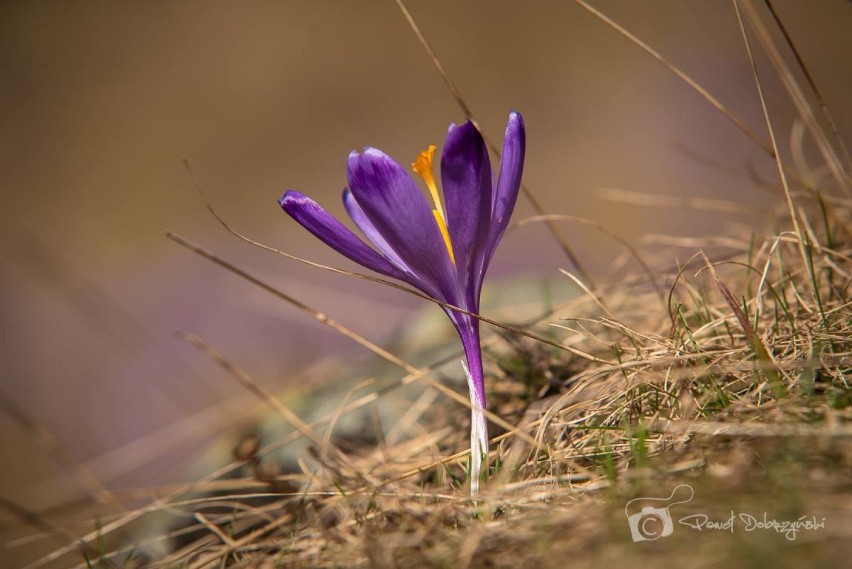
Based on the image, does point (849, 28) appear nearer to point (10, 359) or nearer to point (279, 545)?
point (279, 545)

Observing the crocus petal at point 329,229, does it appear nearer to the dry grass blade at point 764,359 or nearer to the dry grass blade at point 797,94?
the dry grass blade at point 764,359

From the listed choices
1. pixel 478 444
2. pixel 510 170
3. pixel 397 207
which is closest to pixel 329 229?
pixel 397 207

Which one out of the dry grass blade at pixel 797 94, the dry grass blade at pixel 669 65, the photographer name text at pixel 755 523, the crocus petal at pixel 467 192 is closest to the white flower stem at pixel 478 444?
the crocus petal at pixel 467 192

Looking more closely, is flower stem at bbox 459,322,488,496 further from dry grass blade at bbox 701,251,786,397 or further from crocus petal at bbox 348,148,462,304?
dry grass blade at bbox 701,251,786,397

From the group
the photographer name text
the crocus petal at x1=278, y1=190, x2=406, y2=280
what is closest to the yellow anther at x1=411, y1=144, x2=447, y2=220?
the crocus petal at x1=278, y1=190, x2=406, y2=280

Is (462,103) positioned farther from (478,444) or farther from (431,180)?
(478,444)

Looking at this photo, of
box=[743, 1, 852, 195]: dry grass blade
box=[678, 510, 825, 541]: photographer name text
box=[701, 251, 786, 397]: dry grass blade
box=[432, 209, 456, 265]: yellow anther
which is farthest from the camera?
box=[743, 1, 852, 195]: dry grass blade
